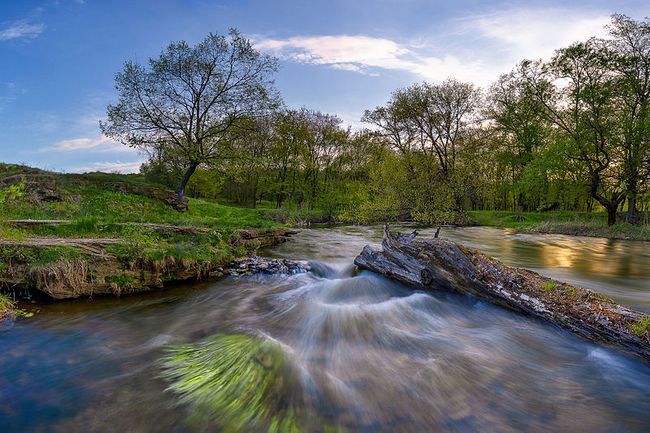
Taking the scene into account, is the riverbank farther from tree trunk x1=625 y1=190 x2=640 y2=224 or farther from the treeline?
tree trunk x1=625 y1=190 x2=640 y2=224

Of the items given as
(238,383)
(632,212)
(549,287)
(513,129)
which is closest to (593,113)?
(632,212)

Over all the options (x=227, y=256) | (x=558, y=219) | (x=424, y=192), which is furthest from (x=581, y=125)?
(x=227, y=256)

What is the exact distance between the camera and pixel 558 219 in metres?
30.6

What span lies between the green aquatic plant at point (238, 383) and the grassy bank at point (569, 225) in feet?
90.0

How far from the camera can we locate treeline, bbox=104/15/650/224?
14.2 m

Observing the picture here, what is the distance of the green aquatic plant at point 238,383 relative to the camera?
3.55 m

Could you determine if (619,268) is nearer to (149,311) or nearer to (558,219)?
(149,311)

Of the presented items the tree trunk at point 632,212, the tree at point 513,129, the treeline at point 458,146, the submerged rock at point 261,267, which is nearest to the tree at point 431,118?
the treeline at point 458,146

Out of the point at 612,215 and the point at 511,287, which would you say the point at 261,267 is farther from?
the point at 612,215

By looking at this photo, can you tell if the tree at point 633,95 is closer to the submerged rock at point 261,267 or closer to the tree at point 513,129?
the tree at point 513,129

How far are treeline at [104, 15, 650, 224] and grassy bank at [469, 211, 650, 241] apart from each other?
2167mm

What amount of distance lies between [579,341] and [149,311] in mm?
8105

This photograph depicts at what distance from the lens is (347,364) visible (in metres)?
4.95

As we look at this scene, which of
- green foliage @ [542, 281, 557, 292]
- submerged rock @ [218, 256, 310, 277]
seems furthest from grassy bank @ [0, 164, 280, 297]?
green foliage @ [542, 281, 557, 292]
